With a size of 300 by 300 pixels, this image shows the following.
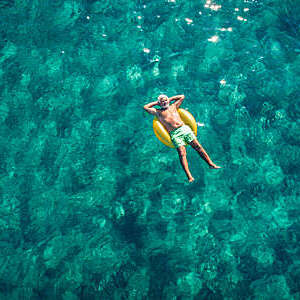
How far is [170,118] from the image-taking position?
3.90 meters

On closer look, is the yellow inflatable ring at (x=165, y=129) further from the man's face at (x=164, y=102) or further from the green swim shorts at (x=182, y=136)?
the man's face at (x=164, y=102)

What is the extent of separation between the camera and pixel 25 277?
13.7 ft

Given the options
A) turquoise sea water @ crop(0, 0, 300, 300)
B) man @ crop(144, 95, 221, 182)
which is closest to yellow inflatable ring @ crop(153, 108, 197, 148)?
man @ crop(144, 95, 221, 182)

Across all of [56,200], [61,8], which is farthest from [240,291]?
[61,8]

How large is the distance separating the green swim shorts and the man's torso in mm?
82

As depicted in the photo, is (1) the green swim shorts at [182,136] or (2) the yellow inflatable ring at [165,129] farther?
(2) the yellow inflatable ring at [165,129]

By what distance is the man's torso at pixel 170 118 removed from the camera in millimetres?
3896

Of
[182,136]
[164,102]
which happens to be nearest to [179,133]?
[182,136]

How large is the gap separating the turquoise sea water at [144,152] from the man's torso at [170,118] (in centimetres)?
73

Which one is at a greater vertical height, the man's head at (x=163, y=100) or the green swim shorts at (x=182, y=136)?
the man's head at (x=163, y=100)

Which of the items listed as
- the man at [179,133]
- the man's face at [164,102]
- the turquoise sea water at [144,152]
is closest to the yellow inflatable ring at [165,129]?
the man at [179,133]

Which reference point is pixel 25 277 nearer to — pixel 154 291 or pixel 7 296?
pixel 7 296

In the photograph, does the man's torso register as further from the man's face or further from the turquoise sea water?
the turquoise sea water

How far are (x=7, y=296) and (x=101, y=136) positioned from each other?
10.3ft
